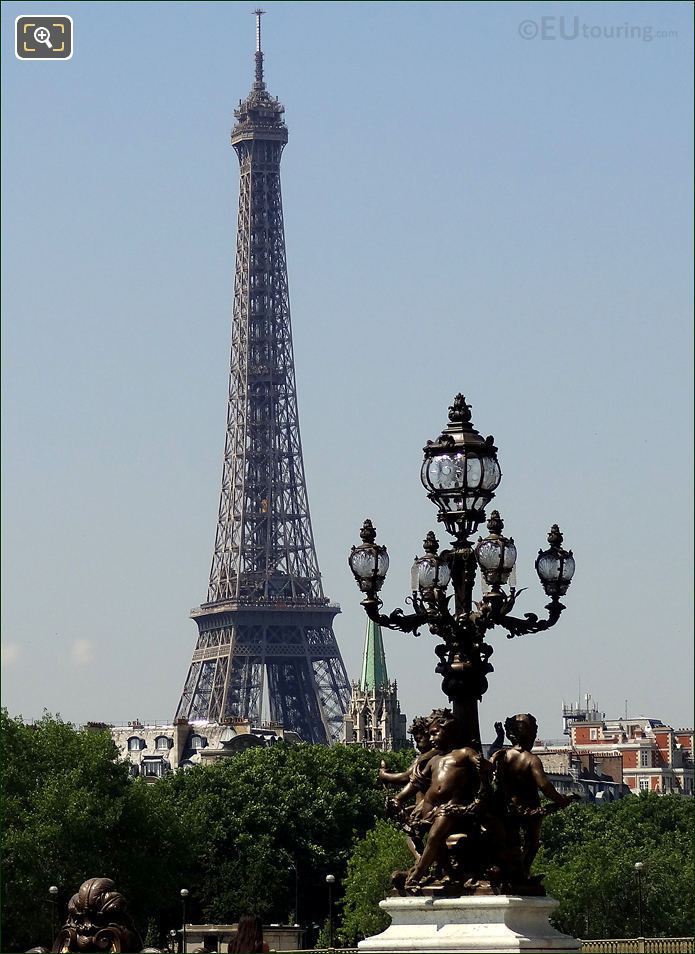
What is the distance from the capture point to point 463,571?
2792 centimetres

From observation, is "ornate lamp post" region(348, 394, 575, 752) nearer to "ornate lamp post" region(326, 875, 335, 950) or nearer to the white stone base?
the white stone base

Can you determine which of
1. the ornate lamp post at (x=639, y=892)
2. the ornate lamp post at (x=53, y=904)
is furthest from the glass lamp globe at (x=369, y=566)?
the ornate lamp post at (x=639, y=892)

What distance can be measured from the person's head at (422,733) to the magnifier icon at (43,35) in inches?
419

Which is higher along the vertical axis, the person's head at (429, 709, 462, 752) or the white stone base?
the person's head at (429, 709, 462, 752)

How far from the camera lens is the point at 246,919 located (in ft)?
72.1

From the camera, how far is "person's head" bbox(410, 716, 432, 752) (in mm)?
27203

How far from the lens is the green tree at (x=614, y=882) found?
89438mm

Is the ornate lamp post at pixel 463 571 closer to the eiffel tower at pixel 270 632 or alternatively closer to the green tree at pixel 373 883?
the green tree at pixel 373 883

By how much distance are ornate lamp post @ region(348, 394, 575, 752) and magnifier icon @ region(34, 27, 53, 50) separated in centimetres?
776

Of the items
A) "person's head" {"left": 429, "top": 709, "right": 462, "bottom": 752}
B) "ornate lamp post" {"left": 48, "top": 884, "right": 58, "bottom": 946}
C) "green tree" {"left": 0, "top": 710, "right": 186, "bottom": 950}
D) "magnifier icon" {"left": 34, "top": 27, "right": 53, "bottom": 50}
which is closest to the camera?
"person's head" {"left": 429, "top": 709, "right": 462, "bottom": 752}

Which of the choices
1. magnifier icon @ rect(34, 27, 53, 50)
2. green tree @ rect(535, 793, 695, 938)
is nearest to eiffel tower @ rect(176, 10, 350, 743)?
green tree @ rect(535, 793, 695, 938)

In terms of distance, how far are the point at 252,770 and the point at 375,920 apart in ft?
89.0

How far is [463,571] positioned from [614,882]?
6801 centimetres

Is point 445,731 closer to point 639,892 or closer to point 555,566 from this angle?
point 555,566
